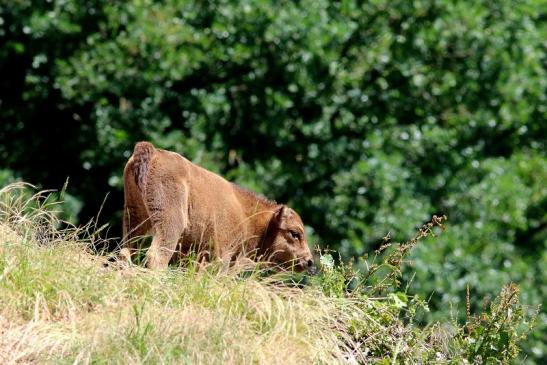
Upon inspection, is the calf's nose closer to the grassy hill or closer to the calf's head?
the calf's head

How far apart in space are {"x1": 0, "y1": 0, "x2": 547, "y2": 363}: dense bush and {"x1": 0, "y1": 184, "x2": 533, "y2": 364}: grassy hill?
7752mm

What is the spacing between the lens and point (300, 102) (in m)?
16.0

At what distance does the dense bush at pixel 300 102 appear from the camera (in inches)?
613

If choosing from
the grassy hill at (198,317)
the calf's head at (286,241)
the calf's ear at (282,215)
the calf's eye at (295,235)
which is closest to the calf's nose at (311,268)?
the calf's head at (286,241)

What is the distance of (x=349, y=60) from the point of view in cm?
1627

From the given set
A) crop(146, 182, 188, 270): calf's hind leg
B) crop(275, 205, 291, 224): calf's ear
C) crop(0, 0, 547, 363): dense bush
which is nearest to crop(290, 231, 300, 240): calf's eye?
crop(275, 205, 291, 224): calf's ear

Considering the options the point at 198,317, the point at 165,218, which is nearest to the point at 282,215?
the point at 165,218

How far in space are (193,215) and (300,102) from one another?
23.3ft

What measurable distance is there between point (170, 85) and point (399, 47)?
10.6 feet

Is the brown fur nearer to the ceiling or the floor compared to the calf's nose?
nearer to the ceiling

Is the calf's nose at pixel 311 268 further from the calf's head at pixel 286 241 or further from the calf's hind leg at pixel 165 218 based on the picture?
the calf's hind leg at pixel 165 218

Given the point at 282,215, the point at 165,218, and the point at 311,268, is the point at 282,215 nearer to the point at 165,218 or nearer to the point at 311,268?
the point at 311,268

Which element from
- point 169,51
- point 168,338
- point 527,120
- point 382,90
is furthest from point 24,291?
point 527,120

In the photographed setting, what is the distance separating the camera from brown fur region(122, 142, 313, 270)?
336 inches
